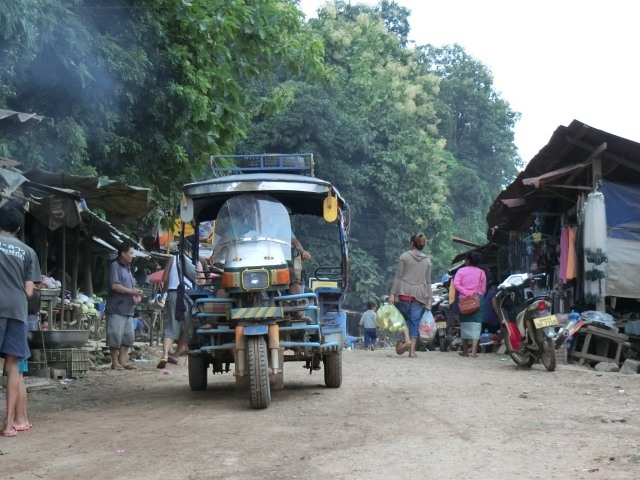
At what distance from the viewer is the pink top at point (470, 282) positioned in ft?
53.2

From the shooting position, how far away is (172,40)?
1620 centimetres

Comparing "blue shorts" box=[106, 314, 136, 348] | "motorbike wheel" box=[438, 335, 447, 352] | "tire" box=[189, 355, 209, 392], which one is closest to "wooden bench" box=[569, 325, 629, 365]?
"tire" box=[189, 355, 209, 392]

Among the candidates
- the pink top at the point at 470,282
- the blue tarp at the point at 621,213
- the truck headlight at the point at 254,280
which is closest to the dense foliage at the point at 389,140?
the pink top at the point at 470,282

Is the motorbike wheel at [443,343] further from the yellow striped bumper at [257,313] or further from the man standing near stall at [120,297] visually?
the yellow striped bumper at [257,313]

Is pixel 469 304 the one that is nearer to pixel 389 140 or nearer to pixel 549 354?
pixel 549 354

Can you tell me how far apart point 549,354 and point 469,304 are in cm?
399

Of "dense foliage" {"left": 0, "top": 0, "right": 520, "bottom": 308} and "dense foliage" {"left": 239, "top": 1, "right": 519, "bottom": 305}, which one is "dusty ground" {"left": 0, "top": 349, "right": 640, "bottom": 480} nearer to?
"dense foliage" {"left": 0, "top": 0, "right": 520, "bottom": 308}

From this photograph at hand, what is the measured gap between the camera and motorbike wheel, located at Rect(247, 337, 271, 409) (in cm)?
806

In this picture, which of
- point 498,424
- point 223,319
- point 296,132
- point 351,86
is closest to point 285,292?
point 223,319

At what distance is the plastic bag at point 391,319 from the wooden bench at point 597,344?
2.79m

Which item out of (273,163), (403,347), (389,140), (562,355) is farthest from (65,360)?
(389,140)

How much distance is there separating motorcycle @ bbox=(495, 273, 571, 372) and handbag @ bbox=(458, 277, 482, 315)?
2.30m

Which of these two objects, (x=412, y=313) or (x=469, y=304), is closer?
(x=412, y=313)

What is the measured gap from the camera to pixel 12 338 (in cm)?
722
